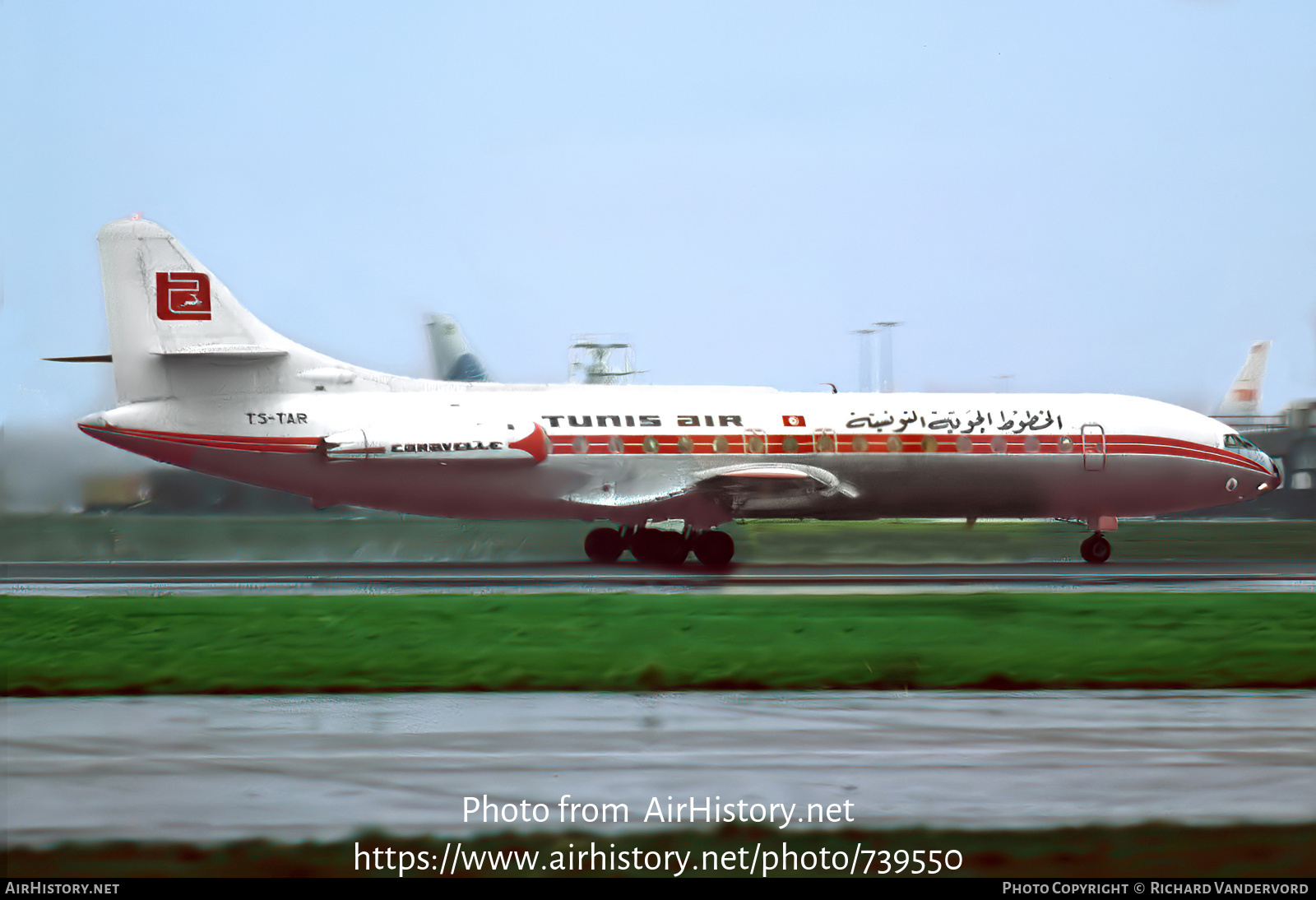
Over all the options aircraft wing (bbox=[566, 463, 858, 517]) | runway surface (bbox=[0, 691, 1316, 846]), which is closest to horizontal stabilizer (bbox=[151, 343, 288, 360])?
aircraft wing (bbox=[566, 463, 858, 517])

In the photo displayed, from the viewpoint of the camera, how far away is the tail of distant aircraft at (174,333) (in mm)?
31266

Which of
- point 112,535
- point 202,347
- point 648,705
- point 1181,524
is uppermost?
point 202,347

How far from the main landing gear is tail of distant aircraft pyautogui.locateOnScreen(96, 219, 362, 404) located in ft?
25.0

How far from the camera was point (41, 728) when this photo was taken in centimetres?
1105

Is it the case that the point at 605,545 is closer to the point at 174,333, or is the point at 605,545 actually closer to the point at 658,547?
the point at 658,547

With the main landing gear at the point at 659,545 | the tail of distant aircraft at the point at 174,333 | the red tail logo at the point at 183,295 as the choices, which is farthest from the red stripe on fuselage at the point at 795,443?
the red tail logo at the point at 183,295

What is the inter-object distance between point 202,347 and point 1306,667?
2433 cm

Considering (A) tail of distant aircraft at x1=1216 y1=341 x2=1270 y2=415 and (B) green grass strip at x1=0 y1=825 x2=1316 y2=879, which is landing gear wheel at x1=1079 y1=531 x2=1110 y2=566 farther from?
(A) tail of distant aircraft at x1=1216 y1=341 x2=1270 y2=415

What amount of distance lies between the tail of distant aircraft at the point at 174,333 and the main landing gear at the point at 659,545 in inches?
300

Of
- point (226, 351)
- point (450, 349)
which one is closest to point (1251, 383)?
point (450, 349)

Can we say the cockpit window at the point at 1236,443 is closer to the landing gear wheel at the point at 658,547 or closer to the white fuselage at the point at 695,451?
the white fuselage at the point at 695,451

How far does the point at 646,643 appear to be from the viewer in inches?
647

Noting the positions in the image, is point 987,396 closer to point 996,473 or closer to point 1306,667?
point 996,473

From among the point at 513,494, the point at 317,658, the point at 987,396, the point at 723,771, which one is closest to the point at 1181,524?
the point at 987,396
